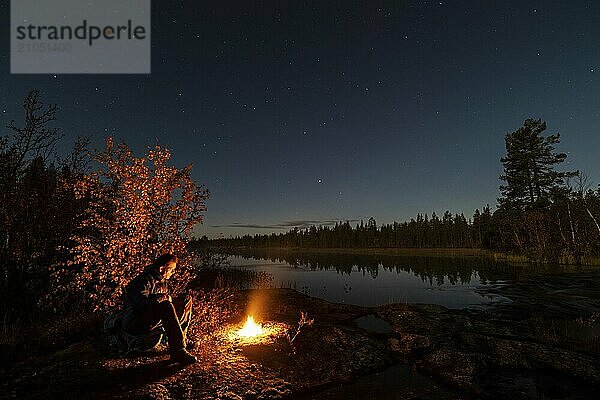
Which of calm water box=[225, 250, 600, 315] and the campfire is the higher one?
the campfire

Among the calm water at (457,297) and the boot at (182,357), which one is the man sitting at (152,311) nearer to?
the boot at (182,357)

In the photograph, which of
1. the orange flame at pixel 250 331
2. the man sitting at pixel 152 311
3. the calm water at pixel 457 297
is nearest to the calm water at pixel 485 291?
the calm water at pixel 457 297

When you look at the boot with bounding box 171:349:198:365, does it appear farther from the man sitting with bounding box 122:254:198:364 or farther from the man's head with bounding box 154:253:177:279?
the man's head with bounding box 154:253:177:279

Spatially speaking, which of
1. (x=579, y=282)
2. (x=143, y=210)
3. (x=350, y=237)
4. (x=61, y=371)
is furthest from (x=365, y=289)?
(x=350, y=237)

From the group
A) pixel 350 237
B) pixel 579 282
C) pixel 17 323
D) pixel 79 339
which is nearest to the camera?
pixel 79 339

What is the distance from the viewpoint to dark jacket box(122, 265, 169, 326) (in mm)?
6980

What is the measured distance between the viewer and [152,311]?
6965 millimetres

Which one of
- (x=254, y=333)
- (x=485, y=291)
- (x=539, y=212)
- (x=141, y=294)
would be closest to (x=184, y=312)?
(x=141, y=294)

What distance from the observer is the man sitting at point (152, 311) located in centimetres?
698

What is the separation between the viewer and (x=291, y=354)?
8.66 metres

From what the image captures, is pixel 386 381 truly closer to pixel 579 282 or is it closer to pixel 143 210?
pixel 143 210

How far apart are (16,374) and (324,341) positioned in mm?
7391

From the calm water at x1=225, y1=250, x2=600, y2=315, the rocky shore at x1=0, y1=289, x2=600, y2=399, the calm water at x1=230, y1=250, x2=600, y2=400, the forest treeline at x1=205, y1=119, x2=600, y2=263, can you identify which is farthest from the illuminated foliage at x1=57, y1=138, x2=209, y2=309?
the forest treeline at x1=205, y1=119, x2=600, y2=263

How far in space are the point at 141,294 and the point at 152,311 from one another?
1.43ft
